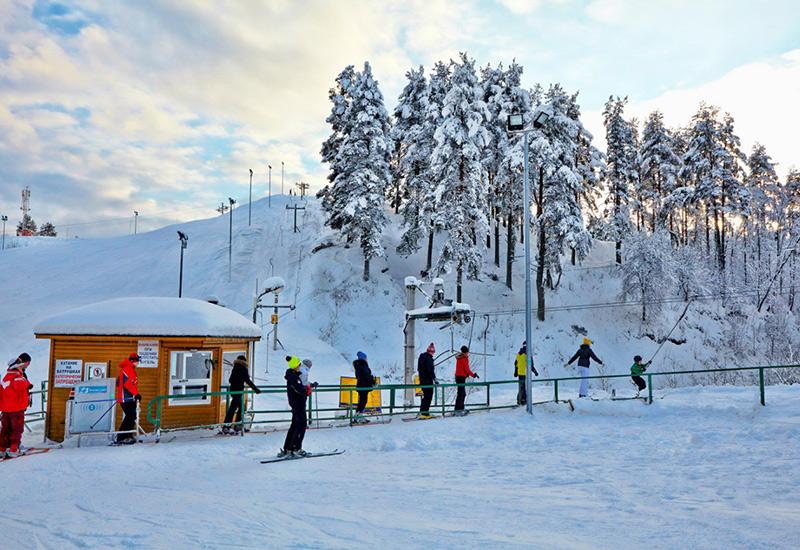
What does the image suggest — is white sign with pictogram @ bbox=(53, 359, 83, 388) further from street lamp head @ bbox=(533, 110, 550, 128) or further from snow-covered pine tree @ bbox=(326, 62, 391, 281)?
snow-covered pine tree @ bbox=(326, 62, 391, 281)

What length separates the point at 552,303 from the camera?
41688 millimetres

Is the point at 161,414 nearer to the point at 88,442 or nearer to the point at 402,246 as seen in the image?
the point at 88,442

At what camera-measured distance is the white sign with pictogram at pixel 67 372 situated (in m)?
13.3

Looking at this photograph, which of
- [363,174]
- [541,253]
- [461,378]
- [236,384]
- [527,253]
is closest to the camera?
[236,384]

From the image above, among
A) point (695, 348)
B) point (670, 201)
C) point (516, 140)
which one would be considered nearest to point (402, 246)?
point (516, 140)

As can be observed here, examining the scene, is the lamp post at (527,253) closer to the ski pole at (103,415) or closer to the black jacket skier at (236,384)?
the black jacket skier at (236,384)

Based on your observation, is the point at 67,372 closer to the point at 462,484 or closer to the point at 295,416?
the point at 295,416

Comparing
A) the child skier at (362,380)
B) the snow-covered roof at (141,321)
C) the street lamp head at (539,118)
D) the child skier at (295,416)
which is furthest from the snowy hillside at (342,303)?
the street lamp head at (539,118)

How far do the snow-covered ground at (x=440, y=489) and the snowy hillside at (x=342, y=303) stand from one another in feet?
47.9

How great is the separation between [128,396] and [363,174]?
27.5 m

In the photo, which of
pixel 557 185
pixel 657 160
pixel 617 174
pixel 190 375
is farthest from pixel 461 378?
pixel 657 160

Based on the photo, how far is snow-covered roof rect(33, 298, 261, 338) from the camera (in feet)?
43.2

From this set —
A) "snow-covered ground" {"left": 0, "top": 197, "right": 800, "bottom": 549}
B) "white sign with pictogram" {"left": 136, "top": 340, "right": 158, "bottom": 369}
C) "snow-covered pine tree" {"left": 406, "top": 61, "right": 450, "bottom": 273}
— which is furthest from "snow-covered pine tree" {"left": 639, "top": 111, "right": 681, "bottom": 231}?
"white sign with pictogram" {"left": 136, "top": 340, "right": 158, "bottom": 369}

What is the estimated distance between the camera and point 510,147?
37.7 m
